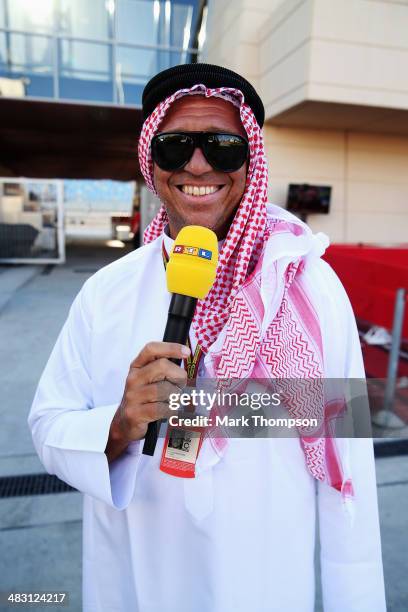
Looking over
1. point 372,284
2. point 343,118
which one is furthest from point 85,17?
point 372,284

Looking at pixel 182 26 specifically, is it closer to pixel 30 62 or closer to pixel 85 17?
pixel 85 17

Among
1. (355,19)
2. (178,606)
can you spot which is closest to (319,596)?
(178,606)

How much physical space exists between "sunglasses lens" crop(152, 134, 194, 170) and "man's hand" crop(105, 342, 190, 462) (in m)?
0.54

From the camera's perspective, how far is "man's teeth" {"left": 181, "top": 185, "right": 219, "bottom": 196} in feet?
3.85

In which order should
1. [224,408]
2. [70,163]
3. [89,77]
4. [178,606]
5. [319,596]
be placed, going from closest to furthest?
[224,408] → [178,606] → [319,596] → [89,77] → [70,163]

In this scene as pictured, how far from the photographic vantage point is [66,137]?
13.6m

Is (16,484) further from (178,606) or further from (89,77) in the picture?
(89,77)

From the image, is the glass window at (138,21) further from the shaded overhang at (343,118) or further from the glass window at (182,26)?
the shaded overhang at (343,118)

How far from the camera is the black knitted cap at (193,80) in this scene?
1186mm

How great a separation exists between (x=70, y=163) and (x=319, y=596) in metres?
20.9

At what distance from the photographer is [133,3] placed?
30.9 ft

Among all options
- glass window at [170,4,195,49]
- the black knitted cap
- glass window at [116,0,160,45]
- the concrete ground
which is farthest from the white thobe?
glass window at [170,4,195,49]

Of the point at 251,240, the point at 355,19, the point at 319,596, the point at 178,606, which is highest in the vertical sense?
the point at 355,19

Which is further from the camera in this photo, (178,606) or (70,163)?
(70,163)
